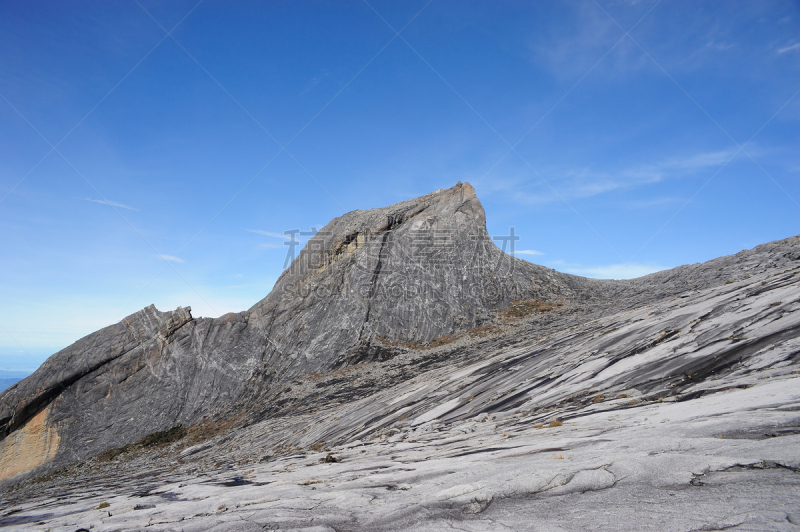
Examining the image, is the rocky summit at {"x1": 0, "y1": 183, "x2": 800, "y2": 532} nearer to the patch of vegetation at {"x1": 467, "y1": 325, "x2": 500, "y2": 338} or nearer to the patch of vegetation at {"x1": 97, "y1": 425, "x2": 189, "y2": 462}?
the patch of vegetation at {"x1": 97, "y1": 425, "x2": 189, "y2": 462}

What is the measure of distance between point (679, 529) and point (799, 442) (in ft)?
9.29

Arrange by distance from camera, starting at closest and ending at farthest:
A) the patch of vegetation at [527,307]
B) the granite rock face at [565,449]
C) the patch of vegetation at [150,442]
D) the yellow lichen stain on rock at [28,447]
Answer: the granite rock face at [565,449] → the patch of vegetation at [150,442] → the yellow lichen stain on rock at [28,447] → the patch of vegetation at [527,307]

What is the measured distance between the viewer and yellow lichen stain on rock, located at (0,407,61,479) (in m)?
31.5

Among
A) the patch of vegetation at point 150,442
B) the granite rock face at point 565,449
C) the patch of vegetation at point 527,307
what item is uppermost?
the patch of vegetation at point 527,307

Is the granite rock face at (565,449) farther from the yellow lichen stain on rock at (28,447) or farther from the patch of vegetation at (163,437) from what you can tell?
the yellow lichen stain on rock at (28,447)

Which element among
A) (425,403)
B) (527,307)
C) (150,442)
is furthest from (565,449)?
(527,307)

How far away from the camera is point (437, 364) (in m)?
30.4

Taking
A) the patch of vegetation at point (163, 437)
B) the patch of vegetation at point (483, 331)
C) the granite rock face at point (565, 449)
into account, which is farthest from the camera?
the patch of vegetation at point (483, 331)

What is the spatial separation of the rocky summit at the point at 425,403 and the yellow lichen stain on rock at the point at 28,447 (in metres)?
0.15

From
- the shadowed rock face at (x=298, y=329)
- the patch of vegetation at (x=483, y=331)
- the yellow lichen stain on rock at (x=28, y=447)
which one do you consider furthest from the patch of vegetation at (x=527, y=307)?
the yellow lichen stain on rock at (x=28, y=447)

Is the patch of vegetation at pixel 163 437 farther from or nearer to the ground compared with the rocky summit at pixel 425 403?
nearer to the ground

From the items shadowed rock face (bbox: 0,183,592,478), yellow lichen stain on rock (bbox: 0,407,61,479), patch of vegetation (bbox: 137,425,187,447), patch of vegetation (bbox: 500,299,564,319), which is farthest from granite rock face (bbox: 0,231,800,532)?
yellow lichen stain on rock (bbox: 0,407,61,479)

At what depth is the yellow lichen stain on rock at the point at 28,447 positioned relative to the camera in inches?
1240

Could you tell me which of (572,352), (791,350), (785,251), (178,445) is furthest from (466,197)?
(791,350)
